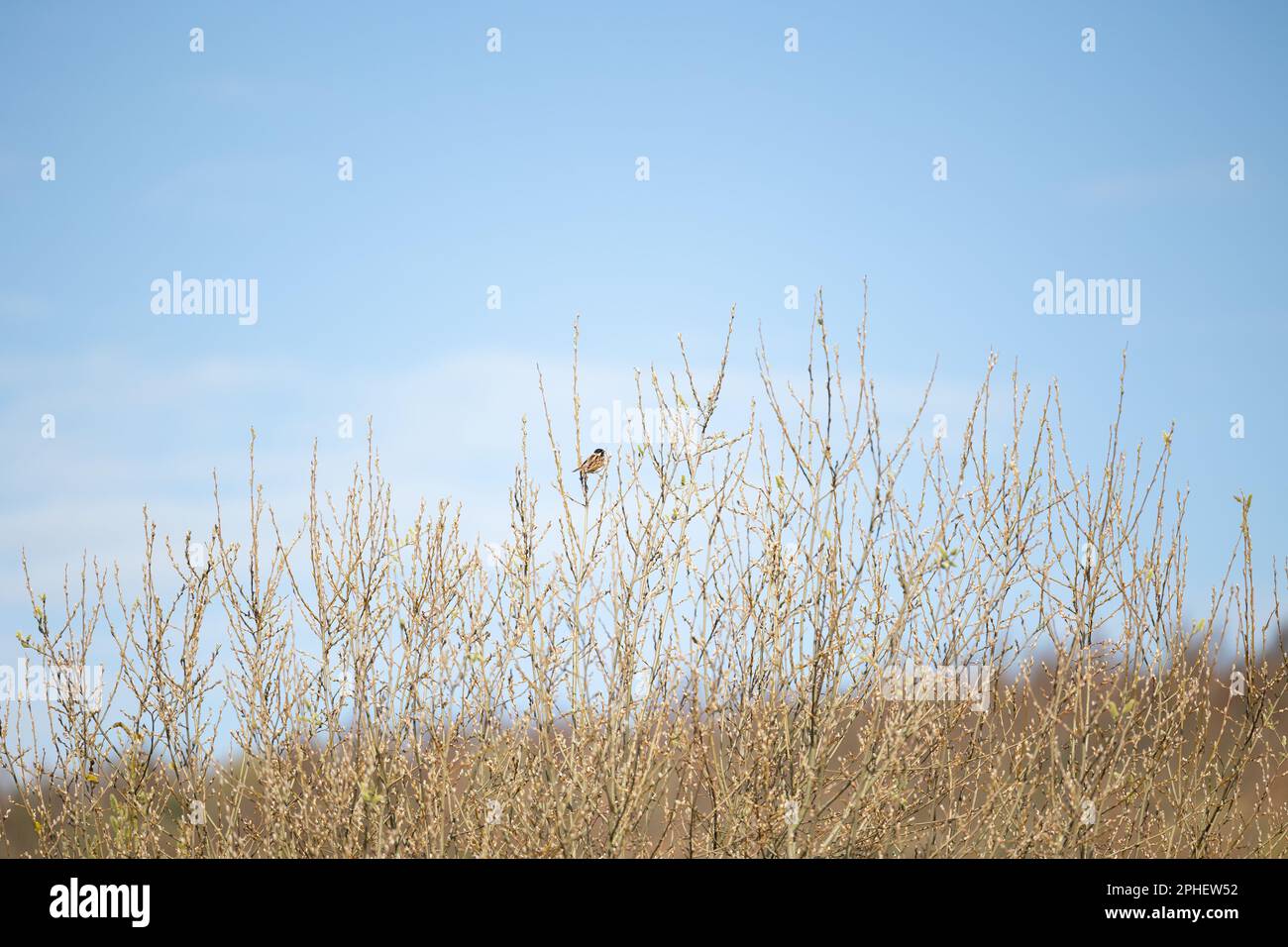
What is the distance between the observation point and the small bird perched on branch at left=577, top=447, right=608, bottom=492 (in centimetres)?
648

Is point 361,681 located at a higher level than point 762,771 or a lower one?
higher

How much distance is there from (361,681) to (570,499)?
5.64ft

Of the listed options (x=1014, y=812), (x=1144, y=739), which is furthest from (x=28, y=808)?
(x=1144, y=739)

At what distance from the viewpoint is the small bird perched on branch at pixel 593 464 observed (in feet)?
21.3

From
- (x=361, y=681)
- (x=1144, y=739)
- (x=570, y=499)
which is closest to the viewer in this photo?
(x=570, y=499)

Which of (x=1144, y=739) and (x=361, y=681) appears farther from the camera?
(x=1144, y=739)

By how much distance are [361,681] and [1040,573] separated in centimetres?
408

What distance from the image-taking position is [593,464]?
6.52 metres

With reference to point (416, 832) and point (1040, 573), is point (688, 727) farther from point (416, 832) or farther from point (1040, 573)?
point (1040, 573)
